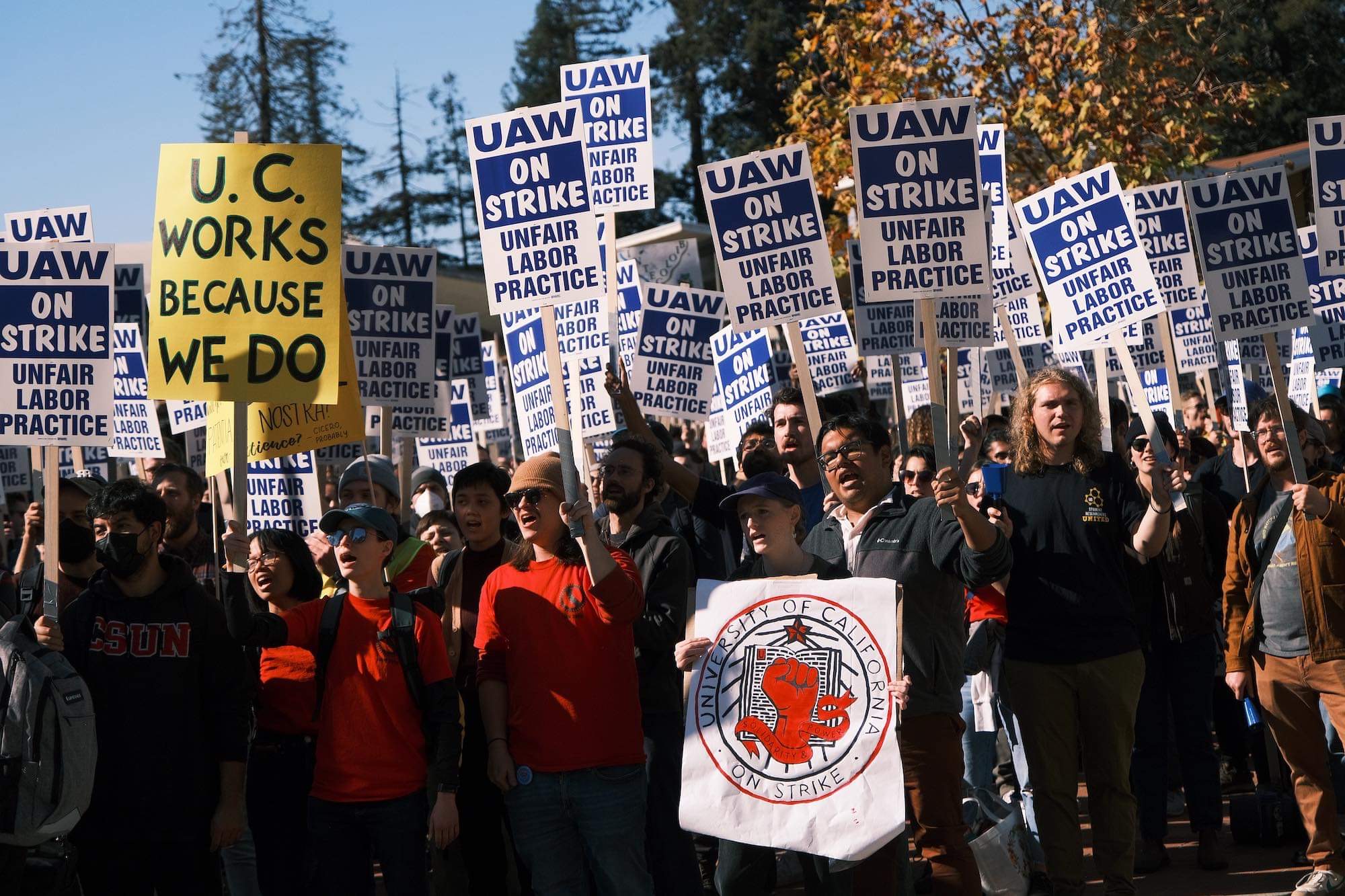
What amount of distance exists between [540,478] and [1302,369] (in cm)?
1035

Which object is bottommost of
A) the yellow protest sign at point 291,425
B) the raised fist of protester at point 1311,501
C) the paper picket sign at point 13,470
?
the raised fist of protester at point 1311,501

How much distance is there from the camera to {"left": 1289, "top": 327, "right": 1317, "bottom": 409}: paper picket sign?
1383cm

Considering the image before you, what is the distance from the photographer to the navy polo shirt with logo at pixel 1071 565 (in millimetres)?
6422

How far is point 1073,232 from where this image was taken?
9.46m

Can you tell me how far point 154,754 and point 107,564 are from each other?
71 cm

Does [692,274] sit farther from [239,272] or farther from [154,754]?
[154,754]

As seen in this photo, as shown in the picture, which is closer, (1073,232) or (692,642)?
(692,642)

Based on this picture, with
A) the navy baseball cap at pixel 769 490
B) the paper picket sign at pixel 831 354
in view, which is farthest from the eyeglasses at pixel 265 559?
the paper picket sign at pixel 831 354

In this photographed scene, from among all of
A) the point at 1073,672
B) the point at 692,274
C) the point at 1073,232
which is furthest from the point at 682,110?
the point at 1073,672

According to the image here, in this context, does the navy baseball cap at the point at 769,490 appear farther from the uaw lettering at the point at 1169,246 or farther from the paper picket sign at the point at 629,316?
the paper picket sign at the point at 629,316

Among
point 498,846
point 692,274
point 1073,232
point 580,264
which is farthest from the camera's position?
point 692,274

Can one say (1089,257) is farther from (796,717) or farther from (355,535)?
(355,535)

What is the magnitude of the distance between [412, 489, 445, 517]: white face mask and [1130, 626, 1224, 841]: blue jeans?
15.6ft

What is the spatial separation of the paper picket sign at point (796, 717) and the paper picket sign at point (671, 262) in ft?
34.5
